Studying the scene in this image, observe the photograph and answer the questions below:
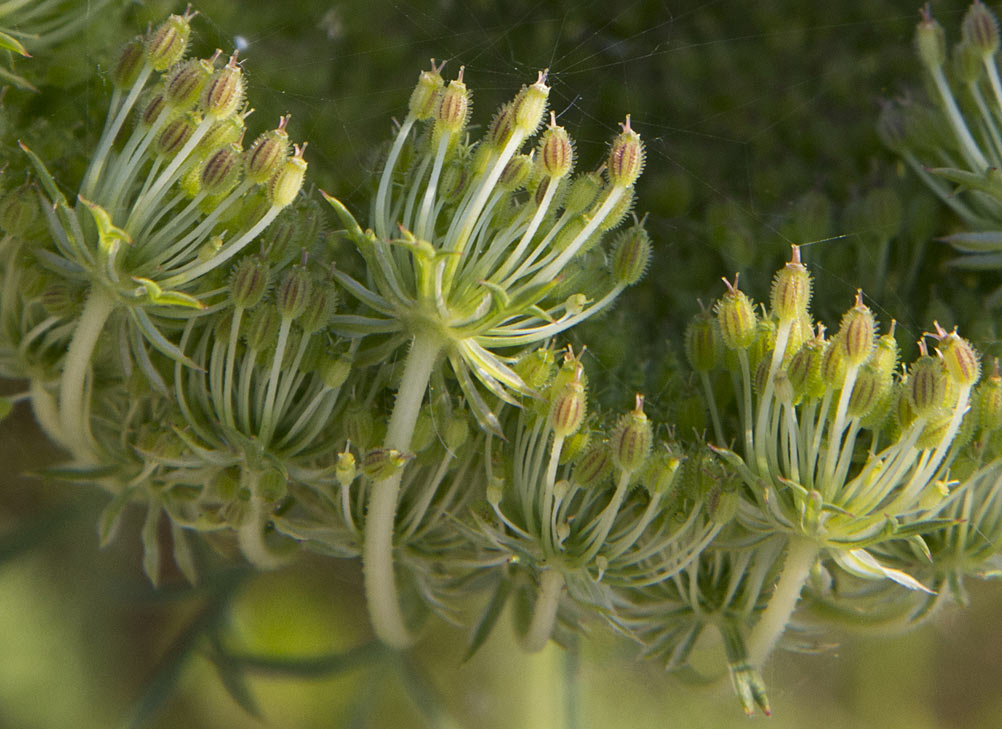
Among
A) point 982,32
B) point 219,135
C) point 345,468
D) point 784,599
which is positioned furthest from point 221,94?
point 982,32

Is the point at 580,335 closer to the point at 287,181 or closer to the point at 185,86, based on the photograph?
the point at 287,181

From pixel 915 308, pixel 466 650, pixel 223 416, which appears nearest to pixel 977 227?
pixel 915 308

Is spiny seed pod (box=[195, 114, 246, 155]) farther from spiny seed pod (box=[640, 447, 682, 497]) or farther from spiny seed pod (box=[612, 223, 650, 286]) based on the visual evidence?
spiny seed pod (box=[640, 447, 682, 497])

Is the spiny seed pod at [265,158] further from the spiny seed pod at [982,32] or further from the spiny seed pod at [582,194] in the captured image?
the spiny seed pod at [982,32]

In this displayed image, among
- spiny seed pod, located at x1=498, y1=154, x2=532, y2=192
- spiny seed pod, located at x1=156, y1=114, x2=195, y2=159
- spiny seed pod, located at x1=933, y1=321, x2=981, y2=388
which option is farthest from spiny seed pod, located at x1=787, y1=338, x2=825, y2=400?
spiny seed pod, located at x1=156, y1=114, x2=195, y2=159

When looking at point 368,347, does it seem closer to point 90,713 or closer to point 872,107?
point 90,713

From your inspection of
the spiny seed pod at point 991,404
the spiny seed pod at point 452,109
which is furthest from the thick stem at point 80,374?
the spiny seed pod at point 991,404
